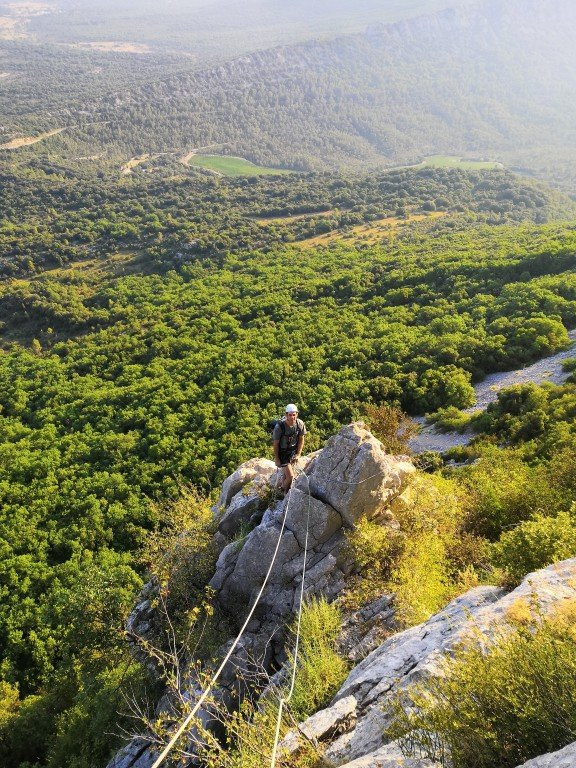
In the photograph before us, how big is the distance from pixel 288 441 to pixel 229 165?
181 meters

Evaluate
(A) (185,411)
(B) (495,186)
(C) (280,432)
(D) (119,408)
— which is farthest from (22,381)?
(B) (495,186)

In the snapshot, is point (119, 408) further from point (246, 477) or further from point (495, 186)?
point (495, 186)

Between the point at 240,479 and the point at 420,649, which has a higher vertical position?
the point at 420,649

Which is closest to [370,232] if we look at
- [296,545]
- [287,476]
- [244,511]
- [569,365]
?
[569,365]

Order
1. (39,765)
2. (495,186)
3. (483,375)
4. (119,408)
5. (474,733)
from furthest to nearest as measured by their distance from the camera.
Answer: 1. (495,186)
2. (119,408)
3. (483,375)
4. (39,765)
5. (474,733)

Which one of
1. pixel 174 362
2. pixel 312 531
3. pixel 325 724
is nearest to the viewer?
pixel 325 724

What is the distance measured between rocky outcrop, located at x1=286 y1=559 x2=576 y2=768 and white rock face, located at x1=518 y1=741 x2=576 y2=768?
149 cm

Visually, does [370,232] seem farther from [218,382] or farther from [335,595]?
[335,595]

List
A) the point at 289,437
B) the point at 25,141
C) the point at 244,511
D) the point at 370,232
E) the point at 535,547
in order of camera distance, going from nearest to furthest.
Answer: the point at 535,547 → the point at 289,437 → the point at 244,511 → the point at 370,232 → the point at 25,141

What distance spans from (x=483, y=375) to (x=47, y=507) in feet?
107

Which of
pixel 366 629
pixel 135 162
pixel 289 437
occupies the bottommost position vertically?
pixel 366 629

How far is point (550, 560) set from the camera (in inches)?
325

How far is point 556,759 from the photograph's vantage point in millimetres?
3893

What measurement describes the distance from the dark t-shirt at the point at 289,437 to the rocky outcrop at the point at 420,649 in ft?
16.8
